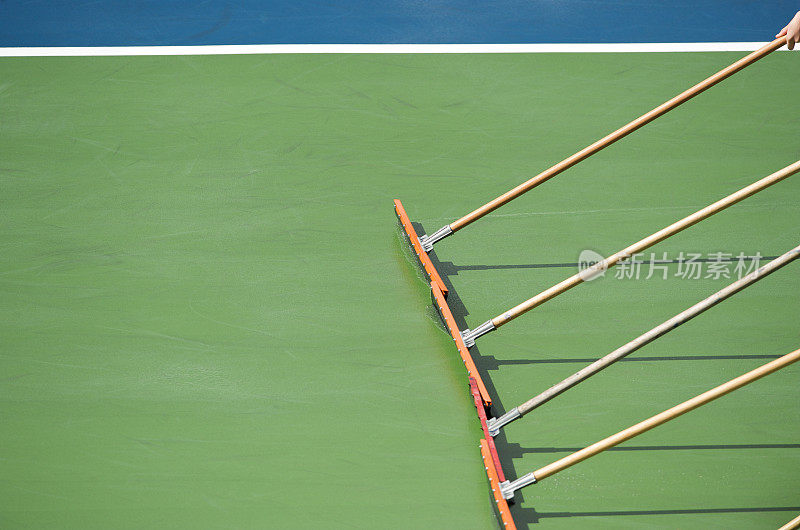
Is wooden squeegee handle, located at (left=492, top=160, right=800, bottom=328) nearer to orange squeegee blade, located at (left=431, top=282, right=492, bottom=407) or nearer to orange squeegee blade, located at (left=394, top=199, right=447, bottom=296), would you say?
orange squeegee blade, located at (left=431, top=282, right=492, bottom=407)

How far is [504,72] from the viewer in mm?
4461

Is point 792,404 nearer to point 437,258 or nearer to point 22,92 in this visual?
point 437,258

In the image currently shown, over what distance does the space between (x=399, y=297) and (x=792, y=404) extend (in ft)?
4.78

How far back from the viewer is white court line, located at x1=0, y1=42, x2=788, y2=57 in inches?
182

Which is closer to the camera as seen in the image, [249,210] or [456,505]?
[456,505]

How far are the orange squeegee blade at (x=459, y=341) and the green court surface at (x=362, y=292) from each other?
0.08m

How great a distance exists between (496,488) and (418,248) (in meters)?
1.20

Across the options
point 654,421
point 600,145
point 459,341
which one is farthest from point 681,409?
point 600,145

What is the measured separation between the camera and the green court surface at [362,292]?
2469mm

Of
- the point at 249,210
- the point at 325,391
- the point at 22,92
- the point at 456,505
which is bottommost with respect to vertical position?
the point at 456,505

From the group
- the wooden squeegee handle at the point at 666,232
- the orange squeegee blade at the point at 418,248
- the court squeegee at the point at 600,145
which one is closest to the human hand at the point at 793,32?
the court squeegee at the point at 600,145

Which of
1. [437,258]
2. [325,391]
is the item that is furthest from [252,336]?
[437,258]

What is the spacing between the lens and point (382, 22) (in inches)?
201

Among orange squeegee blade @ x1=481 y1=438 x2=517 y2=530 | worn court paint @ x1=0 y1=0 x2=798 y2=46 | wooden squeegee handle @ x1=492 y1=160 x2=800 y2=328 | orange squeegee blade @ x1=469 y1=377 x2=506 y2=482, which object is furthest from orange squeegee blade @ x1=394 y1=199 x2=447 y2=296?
worn court paint @ x1=0 y1=0 x2=798 y2=46
